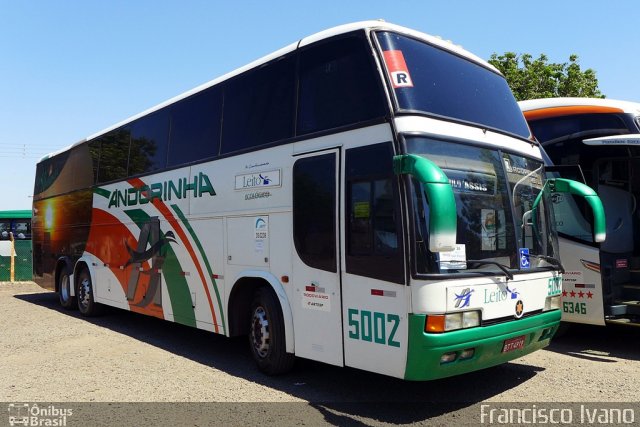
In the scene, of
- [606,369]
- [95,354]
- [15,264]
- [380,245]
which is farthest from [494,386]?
[15,264]

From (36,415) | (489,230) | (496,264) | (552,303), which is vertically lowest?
(36,415)

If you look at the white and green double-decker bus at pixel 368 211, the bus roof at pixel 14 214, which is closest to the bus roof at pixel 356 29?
the white and green double-decker bus at pixel 368 211

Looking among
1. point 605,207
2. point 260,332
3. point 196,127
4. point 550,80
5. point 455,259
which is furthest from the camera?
point 550,80

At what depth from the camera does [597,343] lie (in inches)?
322

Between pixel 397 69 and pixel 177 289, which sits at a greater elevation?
pixel 397 69

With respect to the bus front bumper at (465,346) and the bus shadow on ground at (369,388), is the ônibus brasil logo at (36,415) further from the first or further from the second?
the bus front bumper at (465,346)

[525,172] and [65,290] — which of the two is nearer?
[525,172]

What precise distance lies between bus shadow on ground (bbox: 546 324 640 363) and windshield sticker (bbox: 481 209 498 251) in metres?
3.27

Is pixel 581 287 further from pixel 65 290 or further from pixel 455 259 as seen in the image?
pixel 65 290

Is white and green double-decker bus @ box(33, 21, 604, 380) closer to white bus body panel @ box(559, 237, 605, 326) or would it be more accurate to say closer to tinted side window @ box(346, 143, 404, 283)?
tinted side window @ box(346, 143, 404, 283)

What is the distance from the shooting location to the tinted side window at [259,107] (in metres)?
6.32

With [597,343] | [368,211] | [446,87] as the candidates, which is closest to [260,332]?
[368,211]

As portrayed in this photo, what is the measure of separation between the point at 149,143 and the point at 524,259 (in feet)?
21.9

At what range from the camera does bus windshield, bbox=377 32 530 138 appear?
5.18 meters
